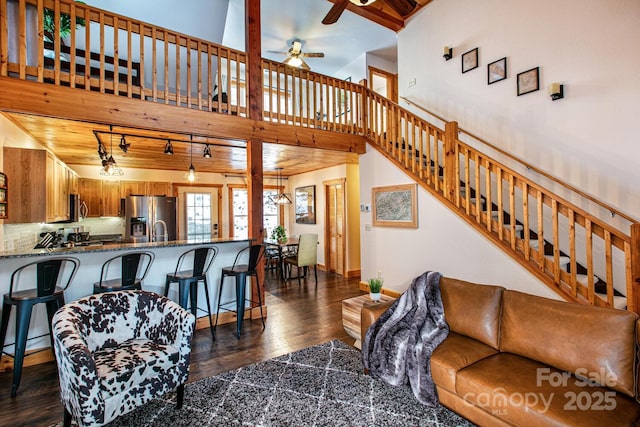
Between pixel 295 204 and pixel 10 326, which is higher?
pixel 295 204

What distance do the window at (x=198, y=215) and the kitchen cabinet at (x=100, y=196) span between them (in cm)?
147

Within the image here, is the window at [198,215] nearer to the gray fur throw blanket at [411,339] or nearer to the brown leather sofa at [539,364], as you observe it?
the gray fur throw blanket at [411,339]

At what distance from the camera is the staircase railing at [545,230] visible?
2.61 meters

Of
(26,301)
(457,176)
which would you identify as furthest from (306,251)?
(26,301)

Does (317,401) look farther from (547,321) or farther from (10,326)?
(10,326)

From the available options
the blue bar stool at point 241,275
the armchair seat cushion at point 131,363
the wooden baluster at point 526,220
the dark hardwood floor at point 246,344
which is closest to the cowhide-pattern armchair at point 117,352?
the armchair seat cushion at point 131,363

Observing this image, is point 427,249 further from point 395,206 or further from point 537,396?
point 537,396

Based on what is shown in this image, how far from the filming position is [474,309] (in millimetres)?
2457

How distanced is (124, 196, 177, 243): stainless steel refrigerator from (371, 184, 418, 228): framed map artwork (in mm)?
4154

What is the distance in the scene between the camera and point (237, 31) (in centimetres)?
589

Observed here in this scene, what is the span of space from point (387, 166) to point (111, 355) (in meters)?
4.13

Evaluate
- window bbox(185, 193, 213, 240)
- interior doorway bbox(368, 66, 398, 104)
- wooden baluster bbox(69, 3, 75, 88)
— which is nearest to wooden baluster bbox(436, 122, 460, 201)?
interior doorway bbox(368, 66, 398, 104)

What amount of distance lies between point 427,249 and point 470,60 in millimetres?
2963

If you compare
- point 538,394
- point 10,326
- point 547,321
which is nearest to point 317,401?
point 538,394
